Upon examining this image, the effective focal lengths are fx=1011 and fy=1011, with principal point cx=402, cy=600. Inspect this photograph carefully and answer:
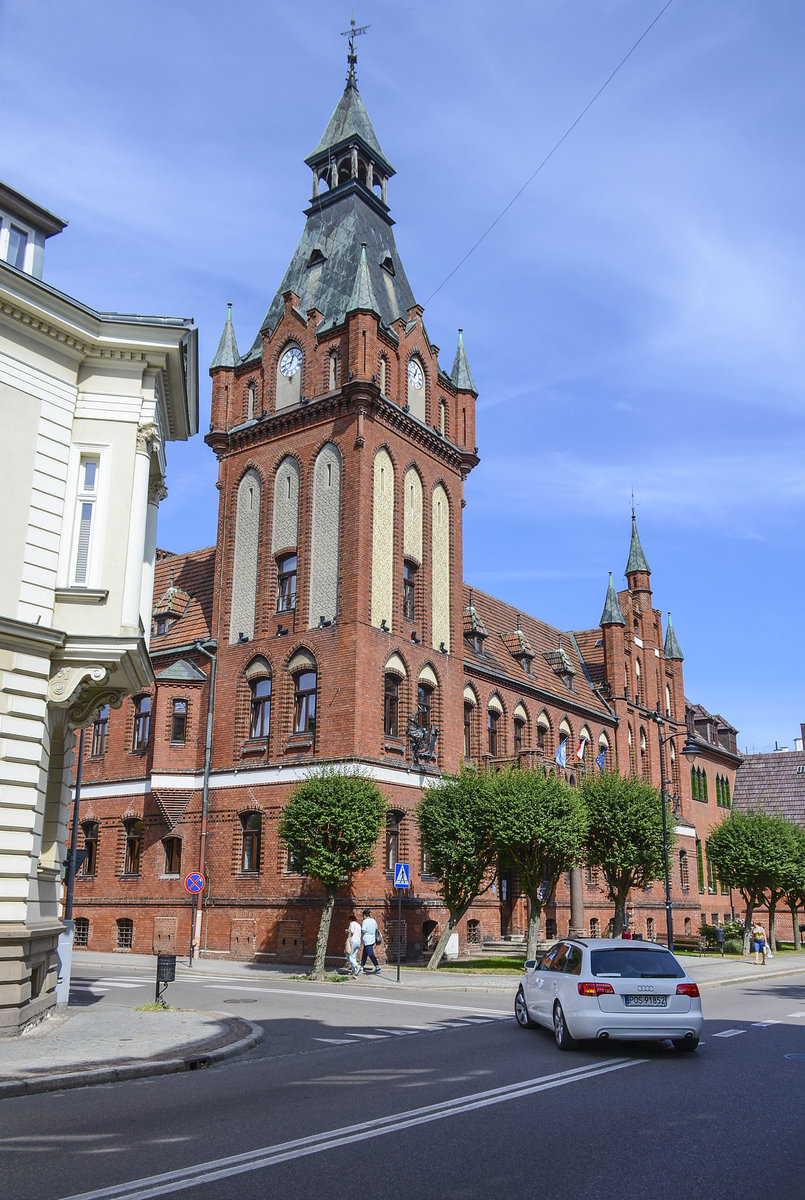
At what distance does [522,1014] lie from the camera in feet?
50.5

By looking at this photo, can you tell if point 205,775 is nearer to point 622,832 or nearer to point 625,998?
point 622,832

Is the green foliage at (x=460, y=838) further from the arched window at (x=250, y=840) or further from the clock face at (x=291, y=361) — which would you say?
the clock face at (x=291, y=361)

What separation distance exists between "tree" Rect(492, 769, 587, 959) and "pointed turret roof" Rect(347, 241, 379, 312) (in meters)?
16.4

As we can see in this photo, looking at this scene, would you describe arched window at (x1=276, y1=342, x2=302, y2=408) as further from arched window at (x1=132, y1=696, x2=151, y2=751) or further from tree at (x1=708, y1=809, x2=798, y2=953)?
tree at (x1=708, y1=809, x2=798, y2=953)

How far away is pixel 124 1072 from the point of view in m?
11.2

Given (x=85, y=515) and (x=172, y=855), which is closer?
(x=85, y=515)

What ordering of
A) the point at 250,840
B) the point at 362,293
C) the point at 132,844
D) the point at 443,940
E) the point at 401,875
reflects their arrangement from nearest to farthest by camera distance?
the point at 401,875, the point at 443,940, the point at 250,840, the point at 362,293, the point at 132,844

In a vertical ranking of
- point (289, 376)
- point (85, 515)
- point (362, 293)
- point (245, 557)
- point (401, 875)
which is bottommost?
point (401, 875)

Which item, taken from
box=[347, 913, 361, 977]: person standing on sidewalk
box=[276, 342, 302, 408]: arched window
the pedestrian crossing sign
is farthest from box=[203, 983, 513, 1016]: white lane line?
box=[276, 342, 302, 408]: arched window

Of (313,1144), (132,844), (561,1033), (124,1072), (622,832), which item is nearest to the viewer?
(313,1144)

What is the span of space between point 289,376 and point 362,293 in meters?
4.02

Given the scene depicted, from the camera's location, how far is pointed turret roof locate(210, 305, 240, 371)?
1518 inches

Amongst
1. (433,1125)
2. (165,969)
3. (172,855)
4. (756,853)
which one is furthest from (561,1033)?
(756,853)

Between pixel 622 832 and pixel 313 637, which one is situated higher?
pixel 313 637
